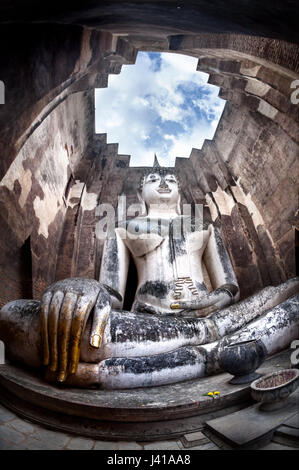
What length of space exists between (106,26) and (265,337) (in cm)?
320

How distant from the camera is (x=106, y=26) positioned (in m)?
2.99

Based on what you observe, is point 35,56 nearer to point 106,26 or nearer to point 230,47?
point 106,26

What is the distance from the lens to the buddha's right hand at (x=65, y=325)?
210 cm

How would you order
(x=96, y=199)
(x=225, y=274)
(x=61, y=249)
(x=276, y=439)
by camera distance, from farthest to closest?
(x=96, y=199)
(x=61, y=249)
(x=225, y=274)
(x=276, y=439)

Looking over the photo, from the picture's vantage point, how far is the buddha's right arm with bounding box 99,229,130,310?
3500 millimetres

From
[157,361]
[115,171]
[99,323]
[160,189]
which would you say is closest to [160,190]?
[160,189]

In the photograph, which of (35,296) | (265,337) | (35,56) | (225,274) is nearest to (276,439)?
(265,337)

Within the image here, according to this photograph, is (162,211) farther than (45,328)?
Yes

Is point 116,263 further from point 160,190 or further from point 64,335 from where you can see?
point 64,335

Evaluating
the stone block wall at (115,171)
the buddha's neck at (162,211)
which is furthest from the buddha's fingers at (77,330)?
the buddha's neck at (162,211)

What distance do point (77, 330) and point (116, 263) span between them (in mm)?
1557

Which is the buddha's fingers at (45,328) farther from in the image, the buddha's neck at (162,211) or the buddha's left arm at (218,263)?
the buddha's neck at (162,211)

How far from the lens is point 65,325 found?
212cm

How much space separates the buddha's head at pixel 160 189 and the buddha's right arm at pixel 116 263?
651 millimetres
